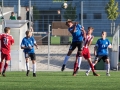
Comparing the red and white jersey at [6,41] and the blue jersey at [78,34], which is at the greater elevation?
the blue jersey at [78,34]

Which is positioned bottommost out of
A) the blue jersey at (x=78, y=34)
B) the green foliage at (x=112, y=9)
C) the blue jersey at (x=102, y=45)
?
the blue jersey at (x=102, y=45)

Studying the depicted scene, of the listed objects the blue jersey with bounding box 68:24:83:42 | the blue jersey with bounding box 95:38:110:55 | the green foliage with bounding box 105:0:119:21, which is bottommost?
the blue jersey with bounding box 95:38:110:55

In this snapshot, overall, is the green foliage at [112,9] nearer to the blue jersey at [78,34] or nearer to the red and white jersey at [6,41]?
the red and white jersey at [6,41]

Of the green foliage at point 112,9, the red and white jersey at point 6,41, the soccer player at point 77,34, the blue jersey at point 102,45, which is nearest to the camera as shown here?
the soccer player at point 77,34

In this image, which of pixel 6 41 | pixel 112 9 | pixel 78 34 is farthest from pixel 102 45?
pixel 112 9

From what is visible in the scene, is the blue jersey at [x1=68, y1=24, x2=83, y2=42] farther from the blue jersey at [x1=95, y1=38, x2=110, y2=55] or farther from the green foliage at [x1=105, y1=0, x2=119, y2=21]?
the green foliage at [x1=105, y1=0, x2=119, y2=21]

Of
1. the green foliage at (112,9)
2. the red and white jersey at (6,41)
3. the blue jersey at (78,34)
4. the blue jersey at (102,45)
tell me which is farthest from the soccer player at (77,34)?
the green foliage at (112,9)

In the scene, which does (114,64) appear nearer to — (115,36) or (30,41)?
(115,36)

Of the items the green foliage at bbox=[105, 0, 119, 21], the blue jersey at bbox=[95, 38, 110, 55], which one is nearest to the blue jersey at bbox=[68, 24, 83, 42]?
the blue jersey at bbox=[95, 38, 110, 55]

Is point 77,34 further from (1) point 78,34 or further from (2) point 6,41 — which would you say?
(2) point 6,41

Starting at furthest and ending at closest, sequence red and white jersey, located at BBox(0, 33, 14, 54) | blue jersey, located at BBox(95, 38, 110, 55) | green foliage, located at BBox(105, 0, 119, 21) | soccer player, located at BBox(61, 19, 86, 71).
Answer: green foliage, located at BBox(105, 0, 119, 21), blue jersey, located at BBox(95, 38, 110, 55), red and white jersey, located at BBox(0, 33, 14, 54), soccer player, located at BBox(61, 19, 86, 71)

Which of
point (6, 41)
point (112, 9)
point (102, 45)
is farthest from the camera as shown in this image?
point (112, 9)

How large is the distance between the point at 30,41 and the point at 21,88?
22.8ft

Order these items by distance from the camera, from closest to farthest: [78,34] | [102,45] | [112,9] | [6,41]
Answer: [78,34] < [6,41] < [102,45] < [112,9]
